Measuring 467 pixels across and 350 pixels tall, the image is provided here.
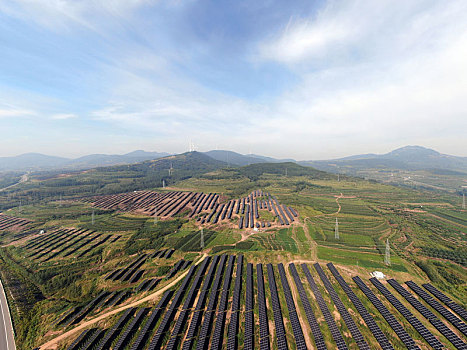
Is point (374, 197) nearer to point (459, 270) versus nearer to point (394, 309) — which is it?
point (459, 270)

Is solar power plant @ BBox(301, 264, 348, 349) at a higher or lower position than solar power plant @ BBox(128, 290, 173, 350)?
higher

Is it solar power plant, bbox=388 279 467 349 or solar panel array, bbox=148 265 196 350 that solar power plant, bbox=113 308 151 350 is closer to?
solar panel array, bbox=148 265 196 350

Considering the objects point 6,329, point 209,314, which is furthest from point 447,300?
point 6,329

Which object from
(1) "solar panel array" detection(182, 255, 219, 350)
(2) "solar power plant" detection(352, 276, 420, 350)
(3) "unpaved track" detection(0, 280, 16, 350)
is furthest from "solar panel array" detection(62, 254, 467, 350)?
(3) "unpaved track" detection(0, 280, 16, 350)

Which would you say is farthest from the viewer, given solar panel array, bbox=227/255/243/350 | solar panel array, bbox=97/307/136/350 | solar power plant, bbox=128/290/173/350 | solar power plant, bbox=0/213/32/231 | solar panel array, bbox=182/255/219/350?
solar power plant, bbox=0/213/32/231

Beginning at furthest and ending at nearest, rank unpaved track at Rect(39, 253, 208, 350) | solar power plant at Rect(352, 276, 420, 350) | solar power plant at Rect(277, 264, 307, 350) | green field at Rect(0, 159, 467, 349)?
green field at Rect(0, 159, 467, 349)
unpaved track at Rect(39, 253, 208, 350)
solar power plant at Rect(277, 264, 307, 350)
solar power plant at Rect(352, 276, 420, 350)

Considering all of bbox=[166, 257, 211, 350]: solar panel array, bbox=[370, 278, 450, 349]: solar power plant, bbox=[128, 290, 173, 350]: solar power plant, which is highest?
bbox=[370, 278, 450, 349]: solar power plant

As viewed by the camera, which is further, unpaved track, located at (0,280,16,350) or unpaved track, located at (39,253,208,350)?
unpaved track, located at (0,280,16,350)

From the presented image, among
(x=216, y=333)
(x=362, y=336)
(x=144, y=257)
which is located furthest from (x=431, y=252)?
(x=144, y=257)

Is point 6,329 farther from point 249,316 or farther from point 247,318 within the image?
point 249,316
